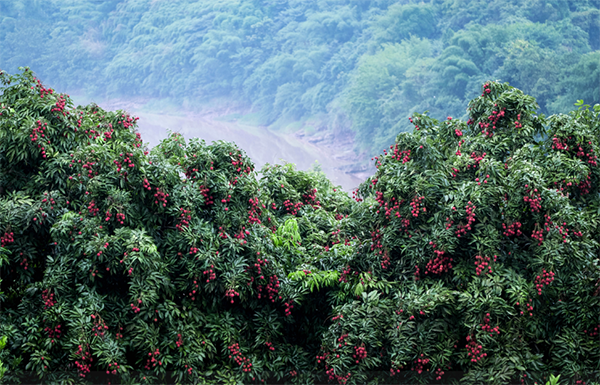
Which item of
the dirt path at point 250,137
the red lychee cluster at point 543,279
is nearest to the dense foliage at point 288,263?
the red lychee cluster at point 543,279

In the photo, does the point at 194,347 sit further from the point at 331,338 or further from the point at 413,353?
the point at 413,353

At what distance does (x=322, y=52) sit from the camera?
55.8 m

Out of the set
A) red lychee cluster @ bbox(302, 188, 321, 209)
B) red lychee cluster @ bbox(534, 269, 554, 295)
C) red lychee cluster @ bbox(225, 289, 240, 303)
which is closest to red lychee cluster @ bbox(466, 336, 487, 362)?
red lychee cluster @ bbox(534, 269, 554, 295)

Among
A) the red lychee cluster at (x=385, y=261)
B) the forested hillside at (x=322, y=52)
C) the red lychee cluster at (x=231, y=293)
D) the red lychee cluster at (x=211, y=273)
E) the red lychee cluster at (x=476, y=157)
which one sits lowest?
the forested hillside at (x=322, y=52)

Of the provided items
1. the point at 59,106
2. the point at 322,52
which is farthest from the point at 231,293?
the point at 322,52

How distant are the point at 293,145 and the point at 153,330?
45766 mm

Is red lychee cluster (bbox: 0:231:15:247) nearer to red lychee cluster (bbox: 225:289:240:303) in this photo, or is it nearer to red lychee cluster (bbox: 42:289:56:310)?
red lychee cluster (bbox: 42:289:56:310)

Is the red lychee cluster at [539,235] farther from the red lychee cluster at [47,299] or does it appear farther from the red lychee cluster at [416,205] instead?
the red lychee cluster at [47,299]

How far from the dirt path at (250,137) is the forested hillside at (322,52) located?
2064mm

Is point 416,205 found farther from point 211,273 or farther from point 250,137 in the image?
point 250,137

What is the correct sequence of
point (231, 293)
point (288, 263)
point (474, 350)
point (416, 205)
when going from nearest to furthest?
point (474, 350) < point (231, 293) < point (416, 205) < point (288, 263)

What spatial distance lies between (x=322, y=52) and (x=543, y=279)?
170 feet

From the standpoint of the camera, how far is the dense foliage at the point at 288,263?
5867 millimetres

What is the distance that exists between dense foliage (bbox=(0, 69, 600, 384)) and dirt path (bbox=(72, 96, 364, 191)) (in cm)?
3812
